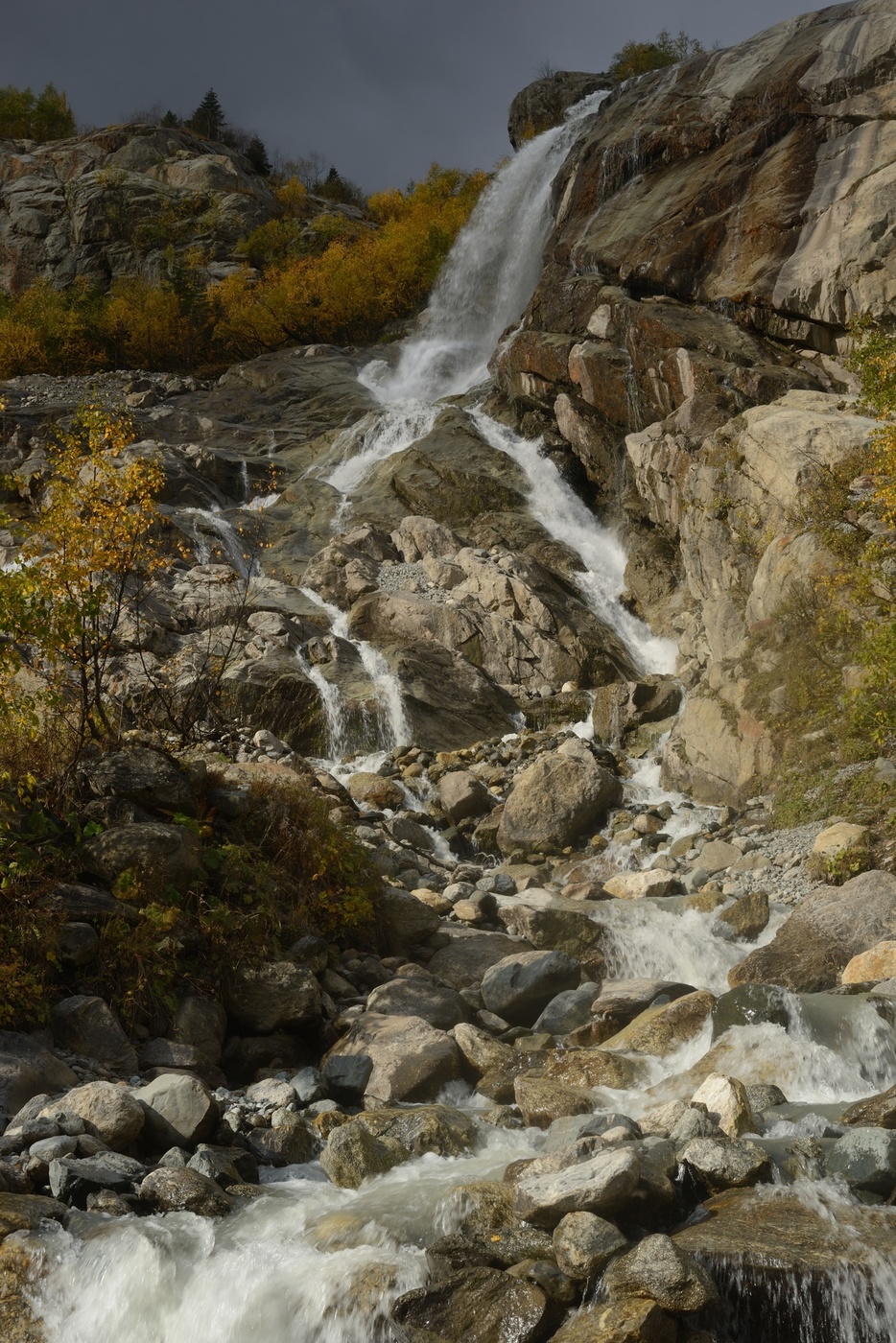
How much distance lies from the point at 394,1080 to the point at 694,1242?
119 inches

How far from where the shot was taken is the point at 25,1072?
6297 mm

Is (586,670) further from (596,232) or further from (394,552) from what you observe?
(596,232)

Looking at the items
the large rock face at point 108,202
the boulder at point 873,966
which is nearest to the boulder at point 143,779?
the boulder at point 873,966

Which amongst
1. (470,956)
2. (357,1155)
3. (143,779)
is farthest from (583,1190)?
(143,779)

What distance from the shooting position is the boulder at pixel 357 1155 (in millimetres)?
5988

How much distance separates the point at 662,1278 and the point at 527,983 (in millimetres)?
4325

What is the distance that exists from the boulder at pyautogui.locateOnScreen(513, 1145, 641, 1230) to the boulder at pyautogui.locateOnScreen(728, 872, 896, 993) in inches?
155

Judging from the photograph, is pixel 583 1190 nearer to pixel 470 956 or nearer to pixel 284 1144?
pixel 284 1144

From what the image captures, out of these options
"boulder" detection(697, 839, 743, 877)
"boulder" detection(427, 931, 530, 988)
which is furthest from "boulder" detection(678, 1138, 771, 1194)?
"boulder" detection(697, 839, 743, 877)

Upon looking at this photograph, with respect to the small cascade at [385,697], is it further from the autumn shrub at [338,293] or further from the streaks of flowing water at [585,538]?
the autumn shrub at [338,293]

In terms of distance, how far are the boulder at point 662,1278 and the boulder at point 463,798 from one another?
34.1 ft

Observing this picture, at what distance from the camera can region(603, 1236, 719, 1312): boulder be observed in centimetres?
438

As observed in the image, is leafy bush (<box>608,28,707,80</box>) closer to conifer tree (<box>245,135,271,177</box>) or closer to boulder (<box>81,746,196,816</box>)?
conifer tree (<box>245,135,271,177</box>)

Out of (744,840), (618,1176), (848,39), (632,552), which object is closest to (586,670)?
(632,552)
